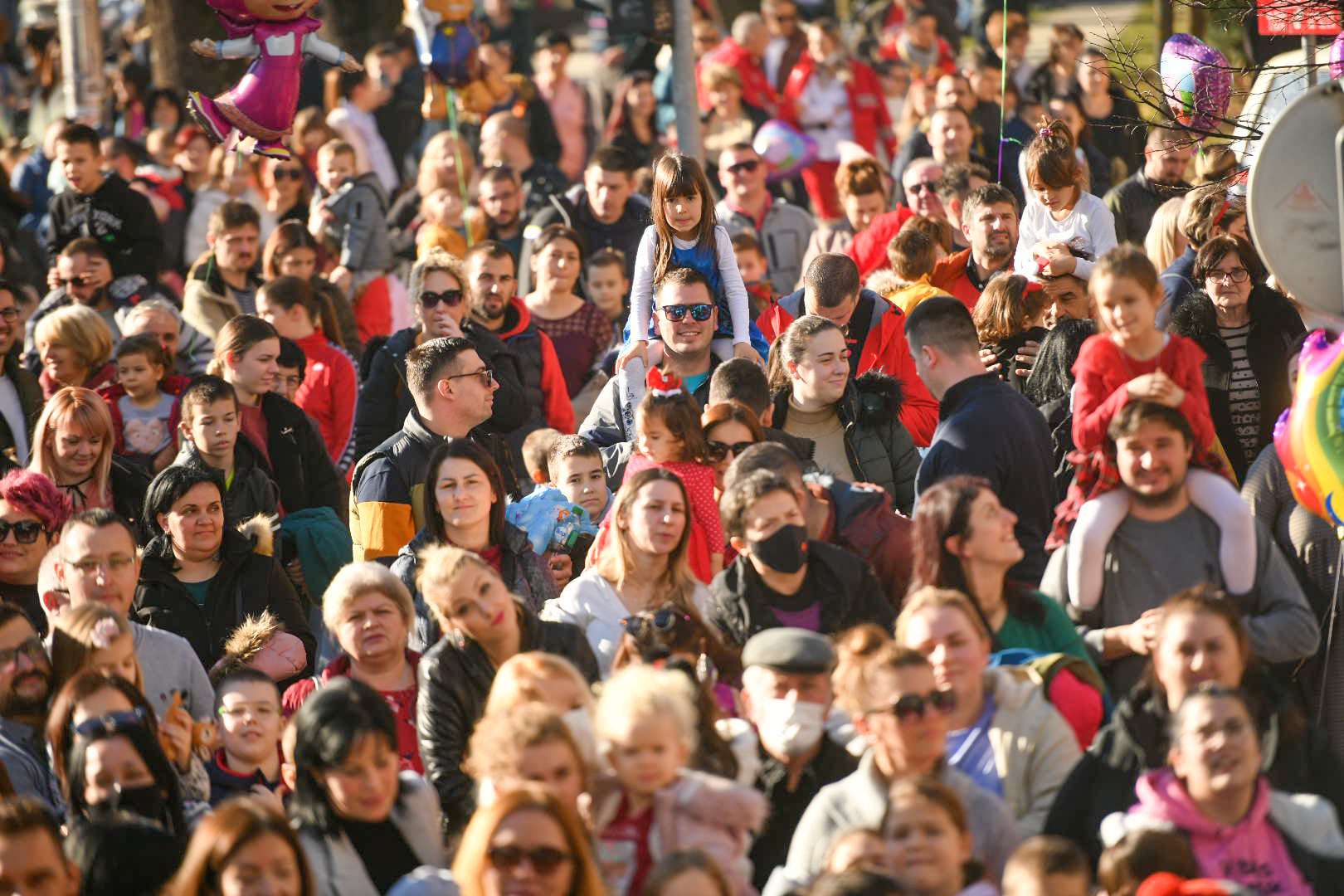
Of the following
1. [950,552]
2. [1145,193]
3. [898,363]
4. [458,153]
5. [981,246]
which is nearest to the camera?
[950,552]

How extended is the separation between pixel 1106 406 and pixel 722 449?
4.56 feet

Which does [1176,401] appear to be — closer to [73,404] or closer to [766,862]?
[766,862]

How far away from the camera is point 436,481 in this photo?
6805 mm

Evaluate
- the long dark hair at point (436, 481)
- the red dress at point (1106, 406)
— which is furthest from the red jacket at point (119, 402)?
the red dress at point (1106, 406)

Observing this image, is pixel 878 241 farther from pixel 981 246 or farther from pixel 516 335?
pixel 516 335

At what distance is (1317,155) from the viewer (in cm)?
541

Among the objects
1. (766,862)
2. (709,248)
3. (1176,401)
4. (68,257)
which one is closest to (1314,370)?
(1176,401)

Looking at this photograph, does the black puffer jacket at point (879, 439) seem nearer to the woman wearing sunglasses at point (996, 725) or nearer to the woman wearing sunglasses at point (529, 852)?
the woman wearing sunglasses at point (996, 725)

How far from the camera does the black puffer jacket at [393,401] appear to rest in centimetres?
866

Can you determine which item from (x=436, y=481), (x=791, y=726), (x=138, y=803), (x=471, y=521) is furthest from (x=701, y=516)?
(x=138, y=803)

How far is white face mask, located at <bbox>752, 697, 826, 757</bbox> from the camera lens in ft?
17.6

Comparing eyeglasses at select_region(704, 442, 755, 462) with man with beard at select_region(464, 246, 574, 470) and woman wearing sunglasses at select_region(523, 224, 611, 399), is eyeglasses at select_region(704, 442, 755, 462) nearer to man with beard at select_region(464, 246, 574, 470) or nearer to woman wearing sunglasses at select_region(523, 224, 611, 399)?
man with beard at select_region(464, 246, 574, 470)

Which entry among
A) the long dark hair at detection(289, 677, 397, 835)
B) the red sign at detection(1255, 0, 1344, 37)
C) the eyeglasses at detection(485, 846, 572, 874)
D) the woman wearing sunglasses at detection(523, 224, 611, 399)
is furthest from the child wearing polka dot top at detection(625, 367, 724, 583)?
the woman wearing sunglasses at detection(523, 224, 611, 399)

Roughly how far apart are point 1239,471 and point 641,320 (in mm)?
2460
